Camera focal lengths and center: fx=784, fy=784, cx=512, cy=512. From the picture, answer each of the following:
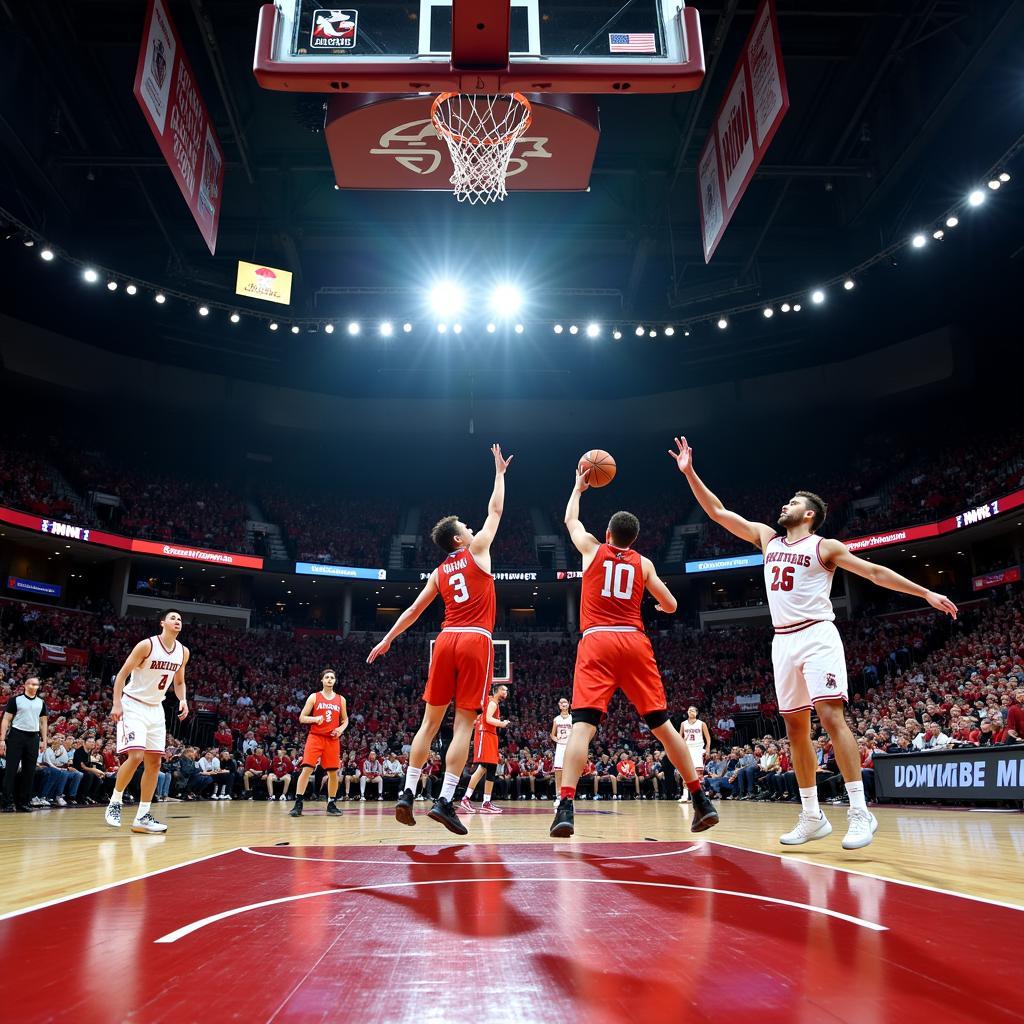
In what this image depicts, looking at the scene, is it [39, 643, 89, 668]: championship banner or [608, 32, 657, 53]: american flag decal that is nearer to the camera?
[608, 32, 657, 53]: american flag decal

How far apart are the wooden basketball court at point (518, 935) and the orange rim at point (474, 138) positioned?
7679mm

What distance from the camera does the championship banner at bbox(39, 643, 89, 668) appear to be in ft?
75.3

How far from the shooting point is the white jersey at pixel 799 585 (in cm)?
515

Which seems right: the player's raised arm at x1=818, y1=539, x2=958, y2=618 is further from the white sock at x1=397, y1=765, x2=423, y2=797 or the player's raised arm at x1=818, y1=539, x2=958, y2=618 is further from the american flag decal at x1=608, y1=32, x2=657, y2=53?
the american flag decal at x1=608, y1=32, x2=657, y2=53

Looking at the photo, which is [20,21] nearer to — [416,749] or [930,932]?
[416,749]

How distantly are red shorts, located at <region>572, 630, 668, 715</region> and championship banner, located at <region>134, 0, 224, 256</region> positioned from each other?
9.04 metres

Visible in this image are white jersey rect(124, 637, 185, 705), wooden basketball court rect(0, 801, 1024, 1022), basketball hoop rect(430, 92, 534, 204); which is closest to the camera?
wooden basketball court rect(0, 801, 1024, 1022)

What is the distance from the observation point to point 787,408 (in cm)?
3156

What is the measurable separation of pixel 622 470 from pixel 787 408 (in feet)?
25.8

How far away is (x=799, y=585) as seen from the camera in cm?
522

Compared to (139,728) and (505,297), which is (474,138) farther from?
(505,297)

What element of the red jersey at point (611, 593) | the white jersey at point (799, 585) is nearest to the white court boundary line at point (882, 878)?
the white jersey at point (799, 585)

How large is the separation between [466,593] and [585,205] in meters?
17.0

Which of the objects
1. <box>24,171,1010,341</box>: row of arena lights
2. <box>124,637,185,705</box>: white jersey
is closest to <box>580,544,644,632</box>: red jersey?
<box>124,637,185,705</box>: white jersey
